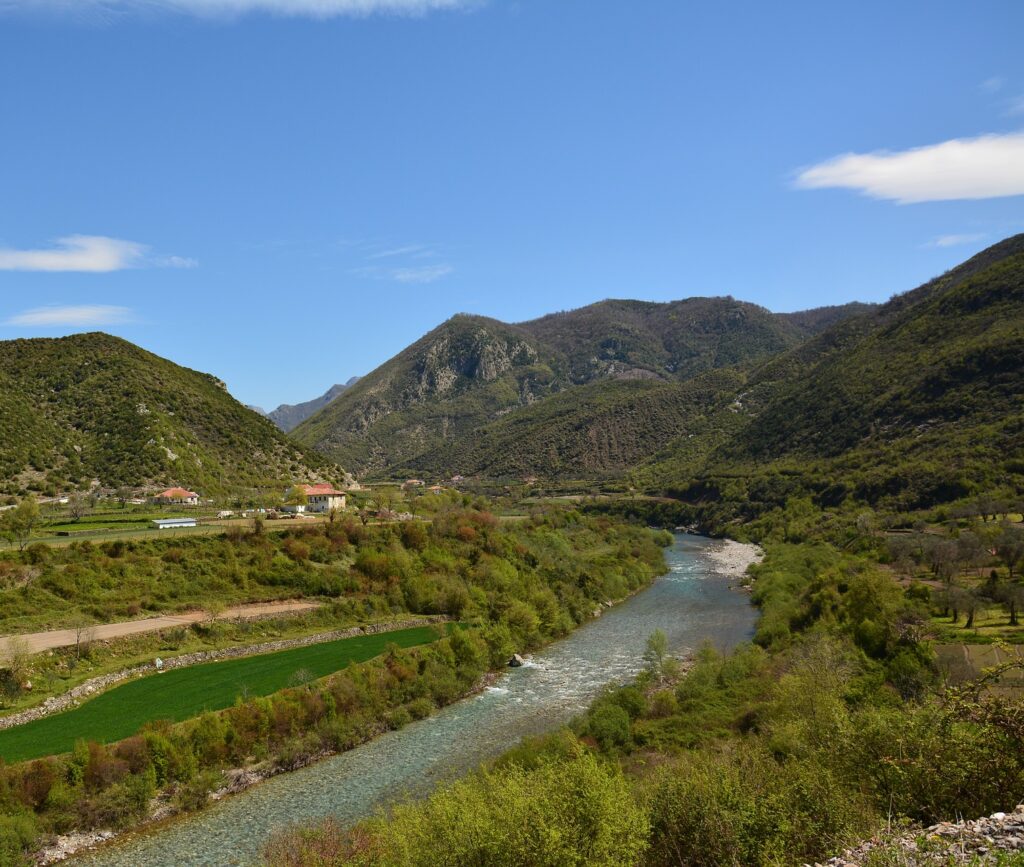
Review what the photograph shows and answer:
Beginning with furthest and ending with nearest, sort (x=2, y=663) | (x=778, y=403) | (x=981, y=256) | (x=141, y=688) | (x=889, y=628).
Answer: (x=981, y=256), (x=778, y=403), (x=889, y=628), (x=141, y=688), (x=2, y=663)

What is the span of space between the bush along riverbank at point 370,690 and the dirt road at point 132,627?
6655 mm

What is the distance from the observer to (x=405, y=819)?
15586 millimetres

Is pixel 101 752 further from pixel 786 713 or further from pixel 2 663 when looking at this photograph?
pixel 786 713

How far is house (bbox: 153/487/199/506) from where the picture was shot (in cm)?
6631

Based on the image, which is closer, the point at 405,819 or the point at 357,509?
the point at 405,819

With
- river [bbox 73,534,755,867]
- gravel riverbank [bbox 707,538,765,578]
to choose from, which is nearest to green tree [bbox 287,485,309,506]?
river [bbox 73,534,755,867]

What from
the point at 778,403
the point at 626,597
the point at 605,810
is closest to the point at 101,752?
the point at 605,810

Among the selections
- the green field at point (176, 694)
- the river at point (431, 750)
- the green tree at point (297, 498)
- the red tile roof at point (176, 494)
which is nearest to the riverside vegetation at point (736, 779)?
the river at point (431, 750)

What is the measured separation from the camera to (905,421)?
3903 inches

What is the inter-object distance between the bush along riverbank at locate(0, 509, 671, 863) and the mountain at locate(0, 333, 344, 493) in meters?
27.5

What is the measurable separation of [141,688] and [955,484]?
8105 centimetres

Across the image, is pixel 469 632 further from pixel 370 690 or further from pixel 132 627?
pixel 132 627

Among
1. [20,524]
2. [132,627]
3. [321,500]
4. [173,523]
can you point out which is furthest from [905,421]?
[20,524]

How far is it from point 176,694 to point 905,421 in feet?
330
